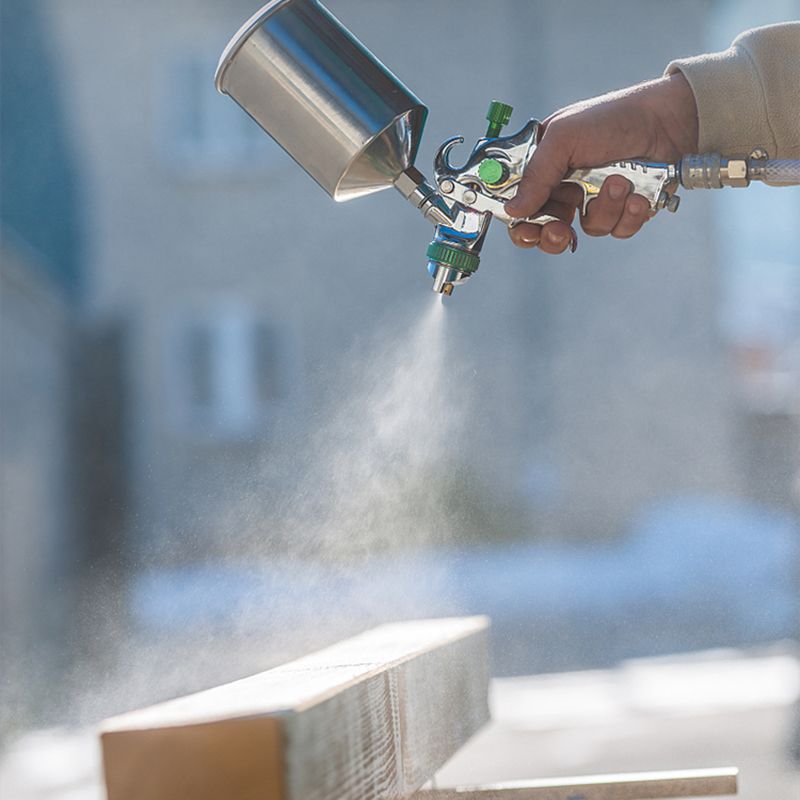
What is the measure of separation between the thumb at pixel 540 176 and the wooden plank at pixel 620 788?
2.00 ft

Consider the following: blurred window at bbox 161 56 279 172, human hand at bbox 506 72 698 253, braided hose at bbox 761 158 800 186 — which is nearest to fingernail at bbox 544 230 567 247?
human hand at bbox 506 72 698 253

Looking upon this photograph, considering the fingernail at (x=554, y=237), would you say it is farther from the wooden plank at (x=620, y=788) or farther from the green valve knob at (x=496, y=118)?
the wooden plank at (x=620, y=788)

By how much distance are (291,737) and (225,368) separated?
8.19 meters

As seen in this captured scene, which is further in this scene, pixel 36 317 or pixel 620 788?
pixel 36 317

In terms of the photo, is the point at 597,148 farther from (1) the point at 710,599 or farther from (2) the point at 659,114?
(1) the point at 710,599

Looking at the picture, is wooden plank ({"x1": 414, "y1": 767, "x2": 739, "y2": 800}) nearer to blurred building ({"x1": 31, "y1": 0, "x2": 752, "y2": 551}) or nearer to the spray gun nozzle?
the spray gun nozzle

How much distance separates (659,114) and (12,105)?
6.97 metres

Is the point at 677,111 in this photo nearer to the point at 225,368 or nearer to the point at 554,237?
the point at 554,237

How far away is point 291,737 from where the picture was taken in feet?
2.52

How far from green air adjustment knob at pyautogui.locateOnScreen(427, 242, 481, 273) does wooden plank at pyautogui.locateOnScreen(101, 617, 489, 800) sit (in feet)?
1.31

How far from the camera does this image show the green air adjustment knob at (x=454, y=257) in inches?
52.4

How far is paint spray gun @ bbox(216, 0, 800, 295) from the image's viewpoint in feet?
4.28

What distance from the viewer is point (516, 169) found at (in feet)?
4.33

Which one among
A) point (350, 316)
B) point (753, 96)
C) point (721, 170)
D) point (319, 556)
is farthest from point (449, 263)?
point (350, 316)
